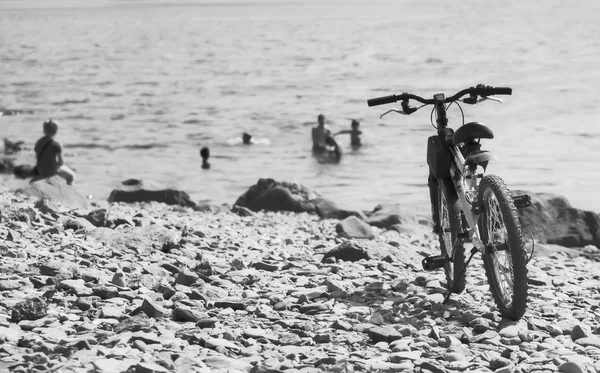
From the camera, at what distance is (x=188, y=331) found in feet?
18.3

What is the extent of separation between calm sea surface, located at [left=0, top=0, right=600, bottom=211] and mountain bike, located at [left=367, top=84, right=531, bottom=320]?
11.1 m

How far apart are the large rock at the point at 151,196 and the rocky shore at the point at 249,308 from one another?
5200 millimetres

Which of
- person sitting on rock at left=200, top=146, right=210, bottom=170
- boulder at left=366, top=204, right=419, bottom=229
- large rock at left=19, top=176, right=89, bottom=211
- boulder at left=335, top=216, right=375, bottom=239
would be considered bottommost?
person sitting on rock at left=200, top=146, right=210, bottom=170

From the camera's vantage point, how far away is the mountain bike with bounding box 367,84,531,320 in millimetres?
5707

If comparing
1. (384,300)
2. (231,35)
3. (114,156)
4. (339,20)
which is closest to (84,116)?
(114,156)

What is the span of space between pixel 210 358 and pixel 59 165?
34.5 ft

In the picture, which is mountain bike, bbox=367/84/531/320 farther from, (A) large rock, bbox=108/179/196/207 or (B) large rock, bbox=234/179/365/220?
(A) large rock, bbox=108/179/196/207

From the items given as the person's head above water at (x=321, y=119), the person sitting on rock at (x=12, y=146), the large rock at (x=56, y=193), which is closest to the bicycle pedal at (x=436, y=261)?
the large rock at (x=56, y=193)

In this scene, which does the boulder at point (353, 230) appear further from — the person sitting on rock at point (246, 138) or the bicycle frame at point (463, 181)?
the person sitting on rock at point (246, 138)

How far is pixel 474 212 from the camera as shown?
20.1 ft

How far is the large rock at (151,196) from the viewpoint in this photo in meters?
14.7

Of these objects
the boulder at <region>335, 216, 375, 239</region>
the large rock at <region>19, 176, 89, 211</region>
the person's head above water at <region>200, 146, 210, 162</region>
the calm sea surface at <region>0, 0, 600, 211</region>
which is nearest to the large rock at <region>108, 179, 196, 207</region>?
the large rock at <region>19, 176, 89, 211</region>

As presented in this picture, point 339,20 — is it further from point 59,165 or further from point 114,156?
point 59,165

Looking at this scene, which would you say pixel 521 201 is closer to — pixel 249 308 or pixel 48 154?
pixel 249 308
